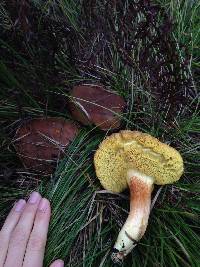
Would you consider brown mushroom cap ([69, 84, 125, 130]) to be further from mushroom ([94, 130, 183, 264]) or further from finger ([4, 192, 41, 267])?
finger ([4, 192, 41, 267])

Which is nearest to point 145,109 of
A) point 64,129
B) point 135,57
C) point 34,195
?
point 135,57

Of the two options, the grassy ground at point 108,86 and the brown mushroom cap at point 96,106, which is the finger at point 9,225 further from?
the brown mushroom cap at point 96,106

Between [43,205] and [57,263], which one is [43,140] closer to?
[43,205]

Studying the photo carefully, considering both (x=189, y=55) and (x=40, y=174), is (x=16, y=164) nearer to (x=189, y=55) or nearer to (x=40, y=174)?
(x=40, y=174)

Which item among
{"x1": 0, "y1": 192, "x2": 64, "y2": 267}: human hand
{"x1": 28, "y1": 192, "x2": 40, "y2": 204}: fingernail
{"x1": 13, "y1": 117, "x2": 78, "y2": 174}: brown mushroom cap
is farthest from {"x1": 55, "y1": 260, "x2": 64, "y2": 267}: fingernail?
{"x1": 13, "y1": 117, "x2": 78, "y2": 174}: brown mushroom cap

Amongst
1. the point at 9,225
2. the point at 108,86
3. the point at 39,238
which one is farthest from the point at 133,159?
the point at 9,225

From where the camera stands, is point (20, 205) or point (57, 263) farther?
point (20, 205)

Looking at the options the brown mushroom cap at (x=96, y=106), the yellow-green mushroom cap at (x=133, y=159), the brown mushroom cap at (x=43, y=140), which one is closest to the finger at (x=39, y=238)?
the brown mushroom cap at (x=43, y=140)
